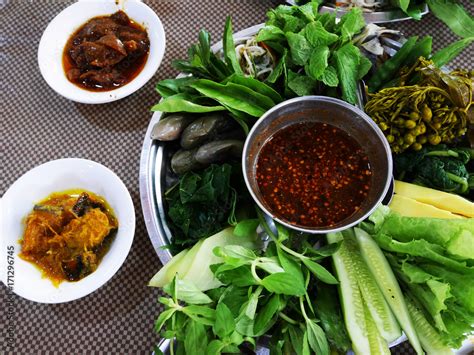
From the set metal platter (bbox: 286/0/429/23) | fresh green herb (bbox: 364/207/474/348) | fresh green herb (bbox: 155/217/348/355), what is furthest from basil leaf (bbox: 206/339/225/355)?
metal platter (bbox: 286/0/429/23)

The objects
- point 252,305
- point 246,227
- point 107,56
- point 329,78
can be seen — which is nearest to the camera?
point 252,305

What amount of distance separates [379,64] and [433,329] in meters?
1.06

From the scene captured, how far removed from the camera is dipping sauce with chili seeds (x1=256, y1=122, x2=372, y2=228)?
1.59 meters

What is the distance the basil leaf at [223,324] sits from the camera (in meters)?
1.12

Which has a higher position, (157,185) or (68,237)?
(157,185)

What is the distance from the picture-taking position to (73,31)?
207 centimetres

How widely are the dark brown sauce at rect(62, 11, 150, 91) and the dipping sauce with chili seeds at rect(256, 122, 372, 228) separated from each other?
2.57ft

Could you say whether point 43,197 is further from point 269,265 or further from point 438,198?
point 438,198

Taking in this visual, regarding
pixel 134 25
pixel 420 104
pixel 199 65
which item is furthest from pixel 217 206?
pixel 134 25

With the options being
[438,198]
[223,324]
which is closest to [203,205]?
[223,324]

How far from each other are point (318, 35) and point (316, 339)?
3.45 ft

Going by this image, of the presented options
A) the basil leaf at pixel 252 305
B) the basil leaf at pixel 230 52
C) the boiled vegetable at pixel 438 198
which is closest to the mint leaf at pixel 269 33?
the basil leaf at pixel 230 52

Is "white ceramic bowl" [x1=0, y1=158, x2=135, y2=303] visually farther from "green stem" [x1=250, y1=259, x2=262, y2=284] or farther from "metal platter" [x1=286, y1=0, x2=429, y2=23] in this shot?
"metal platter" [x1=286, y1=0, x2=429, y2=23]

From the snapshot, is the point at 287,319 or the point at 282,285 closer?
the point at 282,285
